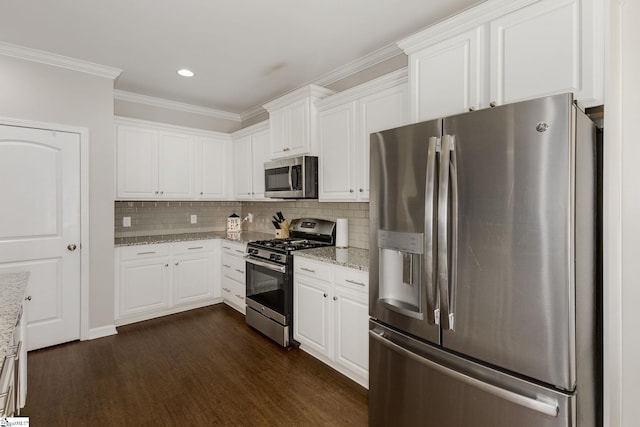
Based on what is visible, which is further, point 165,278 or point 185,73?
point 165,278

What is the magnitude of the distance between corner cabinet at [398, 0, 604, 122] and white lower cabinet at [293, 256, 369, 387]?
1272 millimetres

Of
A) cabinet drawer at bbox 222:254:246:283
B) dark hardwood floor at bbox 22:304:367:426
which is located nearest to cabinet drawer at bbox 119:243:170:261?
cabinet drawer at bbox 222:254:246:283

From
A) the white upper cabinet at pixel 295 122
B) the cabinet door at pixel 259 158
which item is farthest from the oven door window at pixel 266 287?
the white upper cabinet at pixel 295 122

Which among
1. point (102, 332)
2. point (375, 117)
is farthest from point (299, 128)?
point (102, 332)

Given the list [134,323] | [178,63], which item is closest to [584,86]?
[178,63]

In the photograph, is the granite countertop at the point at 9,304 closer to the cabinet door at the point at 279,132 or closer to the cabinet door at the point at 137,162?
the cabinet door at the point at 137,162

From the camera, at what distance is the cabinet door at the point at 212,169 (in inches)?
174

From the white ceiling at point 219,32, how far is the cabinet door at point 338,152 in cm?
57

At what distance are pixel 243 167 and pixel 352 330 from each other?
2.85m

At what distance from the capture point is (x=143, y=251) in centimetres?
372

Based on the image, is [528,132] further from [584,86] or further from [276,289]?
[276,289]

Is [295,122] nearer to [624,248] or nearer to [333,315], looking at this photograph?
[333,315]

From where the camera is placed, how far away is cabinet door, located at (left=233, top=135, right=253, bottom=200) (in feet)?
14.4

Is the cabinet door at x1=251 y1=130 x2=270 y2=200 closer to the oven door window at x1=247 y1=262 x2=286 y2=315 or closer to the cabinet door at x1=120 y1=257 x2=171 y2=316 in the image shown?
the oven door window at x1=247 y1=262 x2=286 y2=315
